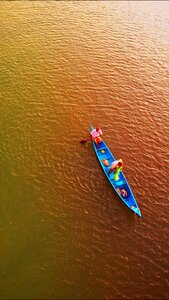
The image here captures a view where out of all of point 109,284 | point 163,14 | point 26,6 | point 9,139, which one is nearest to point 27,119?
point 9,139

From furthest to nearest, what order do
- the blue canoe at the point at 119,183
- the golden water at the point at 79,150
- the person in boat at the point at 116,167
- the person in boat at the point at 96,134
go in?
the person in boat at the point at 96,134 < the person in boat at the point at 116,167 < the blue canoe at the point at 119,183 < the golden water at the point at 79,150

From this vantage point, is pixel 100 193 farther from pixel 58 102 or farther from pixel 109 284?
pixel 58 102

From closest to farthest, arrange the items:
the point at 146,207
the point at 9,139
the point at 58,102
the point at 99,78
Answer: the point at 146,207 < the point at 9,139 < the point at 58,102 < the point at 99,78

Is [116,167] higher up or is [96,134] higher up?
[96,134]

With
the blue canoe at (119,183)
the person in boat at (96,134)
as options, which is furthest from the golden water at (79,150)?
the person in boat at (96,134)

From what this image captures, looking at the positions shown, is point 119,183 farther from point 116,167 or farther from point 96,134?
point 96,134

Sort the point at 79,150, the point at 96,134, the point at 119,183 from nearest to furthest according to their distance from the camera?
the point at 119,183, the point at 79,150, the point at 96,134

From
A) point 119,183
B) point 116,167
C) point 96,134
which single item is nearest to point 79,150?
point 96,134

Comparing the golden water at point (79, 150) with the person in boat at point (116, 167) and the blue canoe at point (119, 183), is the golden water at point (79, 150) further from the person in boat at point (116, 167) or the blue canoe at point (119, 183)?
the person in boat at point (116, 167)
